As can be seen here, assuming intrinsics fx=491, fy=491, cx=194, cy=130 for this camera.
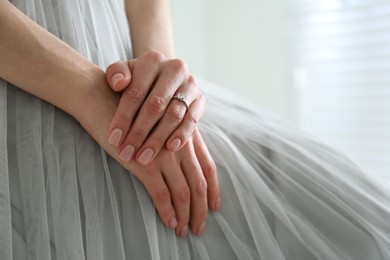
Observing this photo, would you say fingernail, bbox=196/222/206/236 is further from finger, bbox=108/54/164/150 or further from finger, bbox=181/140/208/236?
finger, bbox=108/54/164/150

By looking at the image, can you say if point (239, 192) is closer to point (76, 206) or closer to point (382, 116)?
point (76, 206)

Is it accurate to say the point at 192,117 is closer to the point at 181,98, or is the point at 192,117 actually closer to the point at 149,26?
the point at 181,98

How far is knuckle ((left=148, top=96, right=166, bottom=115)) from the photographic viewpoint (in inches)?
23.2

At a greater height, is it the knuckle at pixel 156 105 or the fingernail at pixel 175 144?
the knuckle at pixel 156 105

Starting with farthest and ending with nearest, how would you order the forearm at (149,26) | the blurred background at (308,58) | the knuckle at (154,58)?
the blurred background at (308,58), the forearm at (149,26), the knuckle at (154,58)

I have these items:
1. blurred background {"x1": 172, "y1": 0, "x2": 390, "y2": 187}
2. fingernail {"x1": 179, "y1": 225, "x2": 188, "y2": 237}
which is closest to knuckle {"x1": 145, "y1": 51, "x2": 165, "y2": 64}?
fingernail {"x1": 179, "y1": 225, "x2": 188, "y2": 237}

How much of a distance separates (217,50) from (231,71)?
0.11 metres

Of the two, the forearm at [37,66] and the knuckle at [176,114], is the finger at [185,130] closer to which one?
the knuckle at [176,114]

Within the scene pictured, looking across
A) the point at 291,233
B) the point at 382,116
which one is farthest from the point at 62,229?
the point at 382,116

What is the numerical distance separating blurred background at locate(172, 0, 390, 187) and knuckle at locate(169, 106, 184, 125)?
148 centimetres

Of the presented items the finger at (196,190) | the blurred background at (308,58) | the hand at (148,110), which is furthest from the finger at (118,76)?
the blurred background at (308,58)

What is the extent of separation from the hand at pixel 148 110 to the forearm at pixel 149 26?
0.66 ft

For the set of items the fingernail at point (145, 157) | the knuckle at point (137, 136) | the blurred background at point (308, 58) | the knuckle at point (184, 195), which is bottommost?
the blurred background at point (308, 58)

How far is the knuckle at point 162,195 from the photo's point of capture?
58 centimetres
